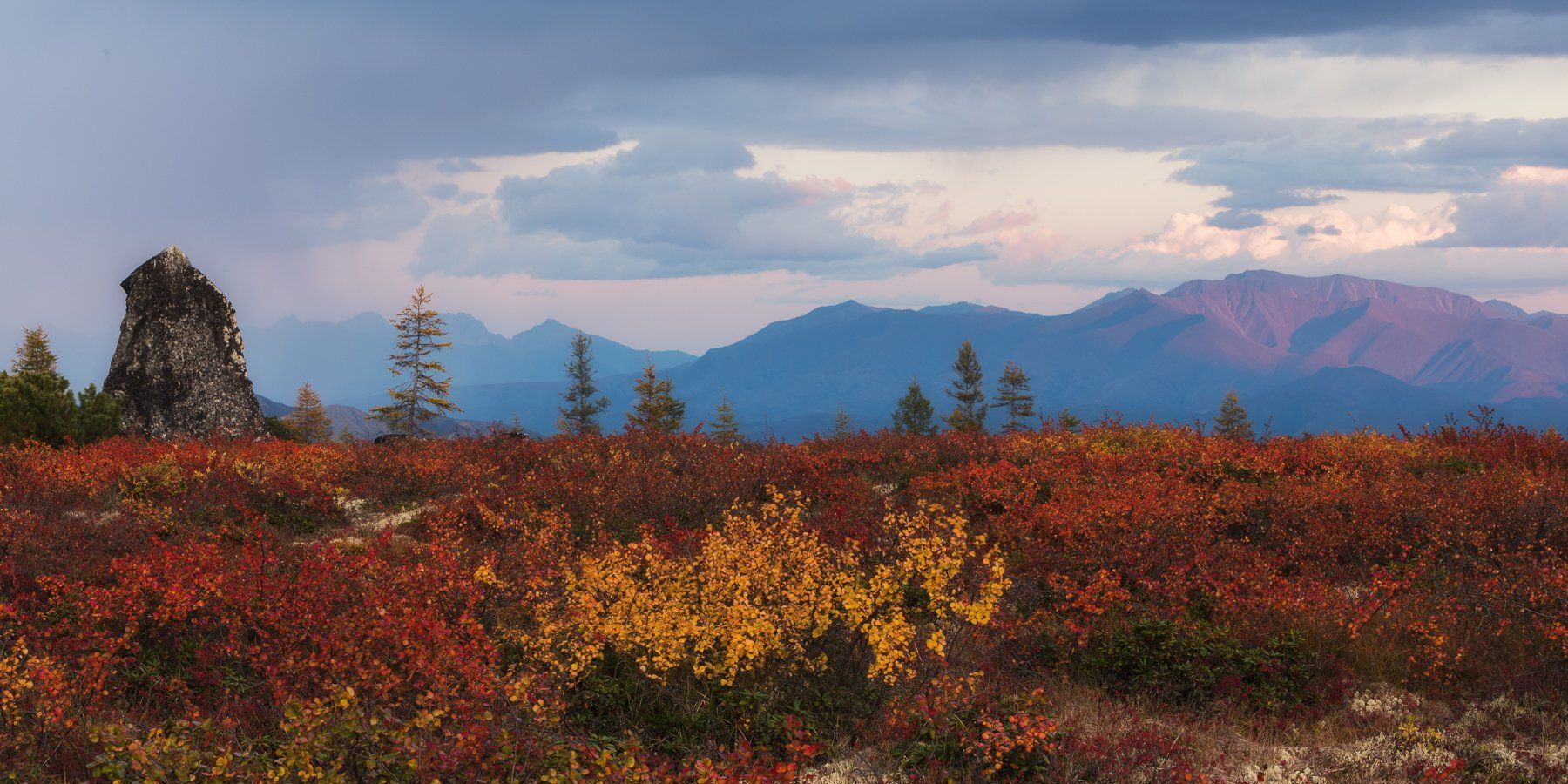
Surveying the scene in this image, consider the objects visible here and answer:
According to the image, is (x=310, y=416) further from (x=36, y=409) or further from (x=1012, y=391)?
(x=1012, y=391)

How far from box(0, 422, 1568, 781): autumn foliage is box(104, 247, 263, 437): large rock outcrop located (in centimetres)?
913

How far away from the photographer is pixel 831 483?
14117 mm

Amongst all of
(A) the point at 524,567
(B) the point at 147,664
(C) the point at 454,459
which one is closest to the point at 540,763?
(A) the point at 524,567

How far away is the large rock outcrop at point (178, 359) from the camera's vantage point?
22.0 meters

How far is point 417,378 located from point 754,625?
4575cm

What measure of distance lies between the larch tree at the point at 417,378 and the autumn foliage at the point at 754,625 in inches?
1366

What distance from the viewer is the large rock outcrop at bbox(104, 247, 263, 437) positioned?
22.0m

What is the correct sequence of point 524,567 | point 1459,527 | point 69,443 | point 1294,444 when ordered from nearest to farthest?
point 524,567 → point 1459,527 → point 1294,444 → point 69,443

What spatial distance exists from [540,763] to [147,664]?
15.1 feet

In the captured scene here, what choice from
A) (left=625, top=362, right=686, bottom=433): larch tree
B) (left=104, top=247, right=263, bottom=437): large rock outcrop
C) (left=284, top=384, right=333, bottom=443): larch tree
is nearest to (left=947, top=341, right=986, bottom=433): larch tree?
(left=625, top=362, right=686, bottom=433): larch tree

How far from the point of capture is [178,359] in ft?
73.2

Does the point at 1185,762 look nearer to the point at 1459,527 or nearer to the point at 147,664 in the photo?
the point at 1459,527

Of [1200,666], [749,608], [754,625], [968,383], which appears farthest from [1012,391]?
[754,625]

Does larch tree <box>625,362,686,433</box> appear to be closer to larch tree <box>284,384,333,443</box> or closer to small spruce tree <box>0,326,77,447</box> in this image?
larch tree <box>284,384,333,443</box>
